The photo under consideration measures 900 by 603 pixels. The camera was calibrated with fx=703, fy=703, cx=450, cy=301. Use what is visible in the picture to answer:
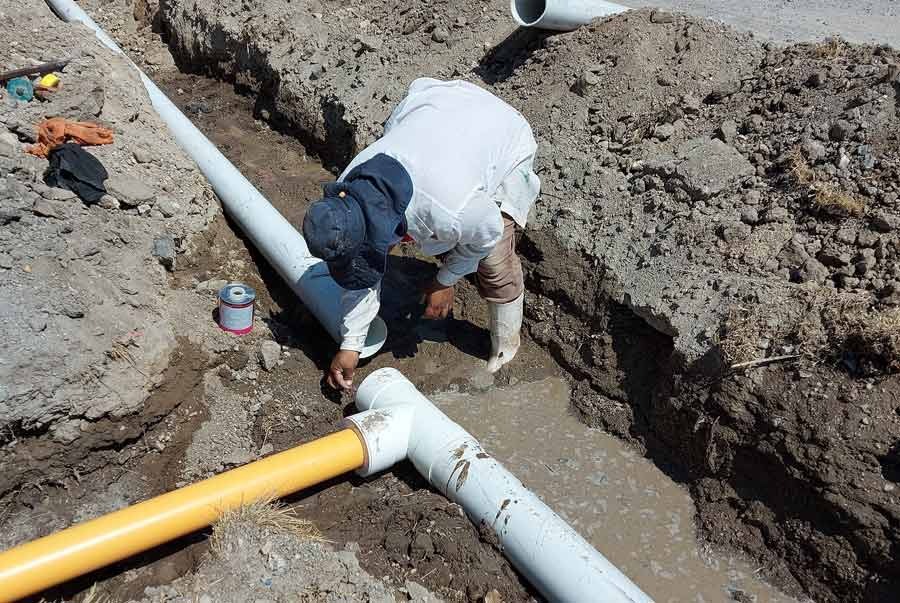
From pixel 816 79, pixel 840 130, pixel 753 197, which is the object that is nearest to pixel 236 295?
pixel 753 197

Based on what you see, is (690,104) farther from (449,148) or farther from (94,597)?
(94,597)

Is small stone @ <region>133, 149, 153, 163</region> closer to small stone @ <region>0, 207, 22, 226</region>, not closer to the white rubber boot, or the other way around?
small stone @ <region>0, 207, 22, 226</region>

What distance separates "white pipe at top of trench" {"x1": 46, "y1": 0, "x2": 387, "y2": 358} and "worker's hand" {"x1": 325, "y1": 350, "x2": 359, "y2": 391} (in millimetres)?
186

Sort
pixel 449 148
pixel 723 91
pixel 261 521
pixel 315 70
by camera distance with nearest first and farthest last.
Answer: pixel 261 521 < pixel 449 148 < pixel 723 91 < pixel 315 70

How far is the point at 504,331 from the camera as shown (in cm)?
384

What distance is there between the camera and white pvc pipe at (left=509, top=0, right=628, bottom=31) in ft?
16.3

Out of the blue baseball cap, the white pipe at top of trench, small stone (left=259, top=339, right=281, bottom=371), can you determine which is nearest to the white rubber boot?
the white pipe at top of trench

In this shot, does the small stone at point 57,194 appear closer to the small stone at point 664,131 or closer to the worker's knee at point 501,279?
the worker's knee at point 501,279

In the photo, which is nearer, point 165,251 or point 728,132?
point 165,251

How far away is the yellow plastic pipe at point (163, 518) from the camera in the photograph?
7.82 ft

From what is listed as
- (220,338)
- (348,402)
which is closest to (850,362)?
(348,402)

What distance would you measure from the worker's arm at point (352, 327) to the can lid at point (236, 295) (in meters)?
0.52

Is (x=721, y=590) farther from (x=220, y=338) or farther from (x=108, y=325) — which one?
(x=108, y=325)

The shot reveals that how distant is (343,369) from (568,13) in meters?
3.15
